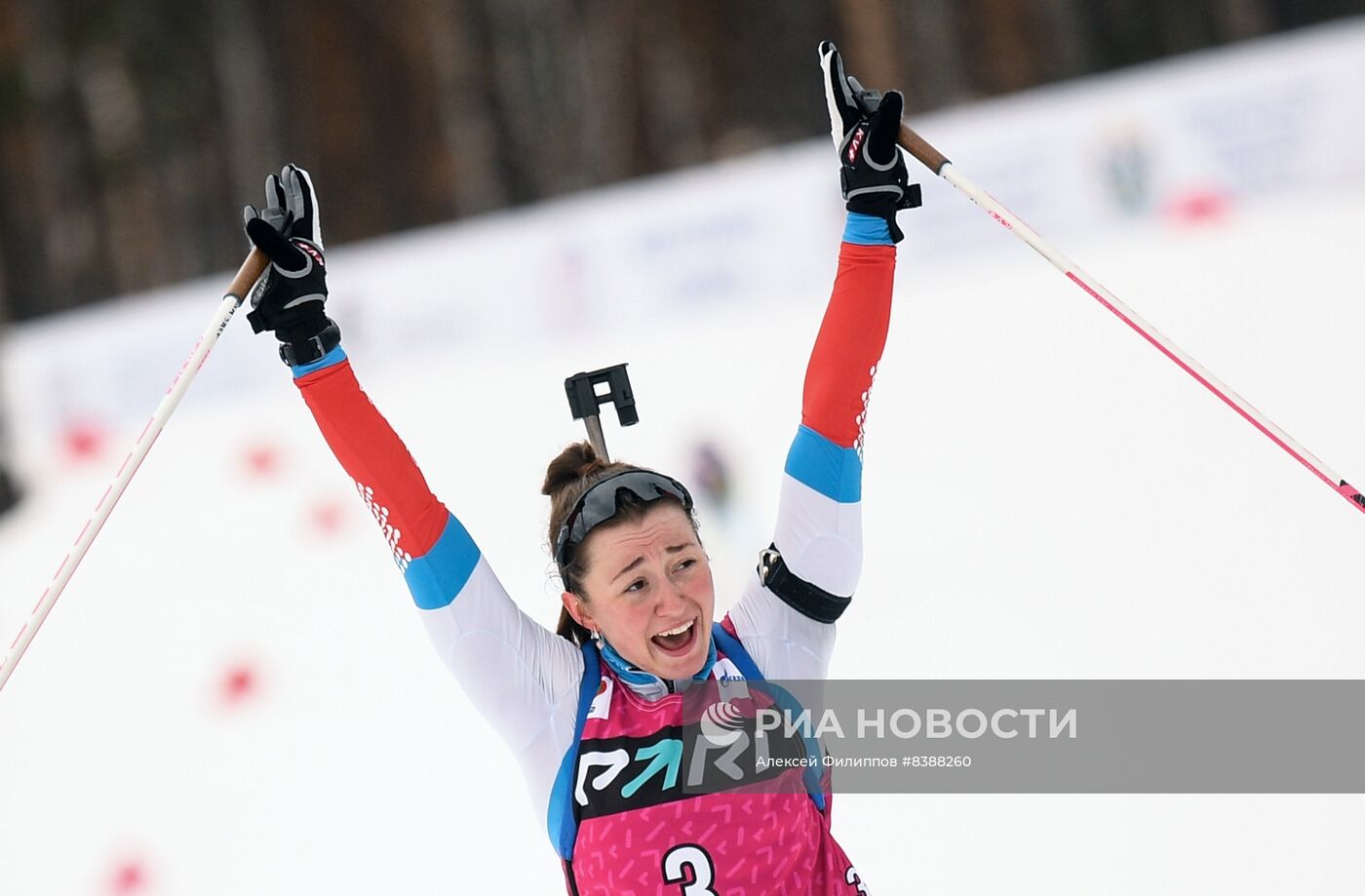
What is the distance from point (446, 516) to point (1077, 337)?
3.62 metres

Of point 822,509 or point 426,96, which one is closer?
point 822,509

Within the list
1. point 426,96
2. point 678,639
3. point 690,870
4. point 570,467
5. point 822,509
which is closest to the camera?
point 690,870

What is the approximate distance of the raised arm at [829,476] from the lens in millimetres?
2262

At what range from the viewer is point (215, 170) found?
45.7ft

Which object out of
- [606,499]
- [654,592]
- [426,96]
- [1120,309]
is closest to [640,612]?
[654,592]

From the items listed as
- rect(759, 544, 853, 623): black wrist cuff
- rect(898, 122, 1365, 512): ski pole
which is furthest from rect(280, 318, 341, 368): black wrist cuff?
rect(898, 122, 1365, 512): ski pole

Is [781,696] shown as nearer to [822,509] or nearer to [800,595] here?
[800,595]

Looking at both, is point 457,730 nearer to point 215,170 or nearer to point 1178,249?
point 1178,249

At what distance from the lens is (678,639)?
7.01 feet

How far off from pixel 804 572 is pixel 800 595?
3 centimetres

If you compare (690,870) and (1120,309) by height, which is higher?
(1120,309)

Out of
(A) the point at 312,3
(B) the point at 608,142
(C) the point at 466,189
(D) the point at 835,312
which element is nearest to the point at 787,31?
(B) the point at 608,142

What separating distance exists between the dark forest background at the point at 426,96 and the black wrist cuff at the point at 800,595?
34.4ft

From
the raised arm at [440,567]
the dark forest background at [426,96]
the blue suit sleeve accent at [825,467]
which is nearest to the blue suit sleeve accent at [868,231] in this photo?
the blue suit sleeve accent at [825,467]
